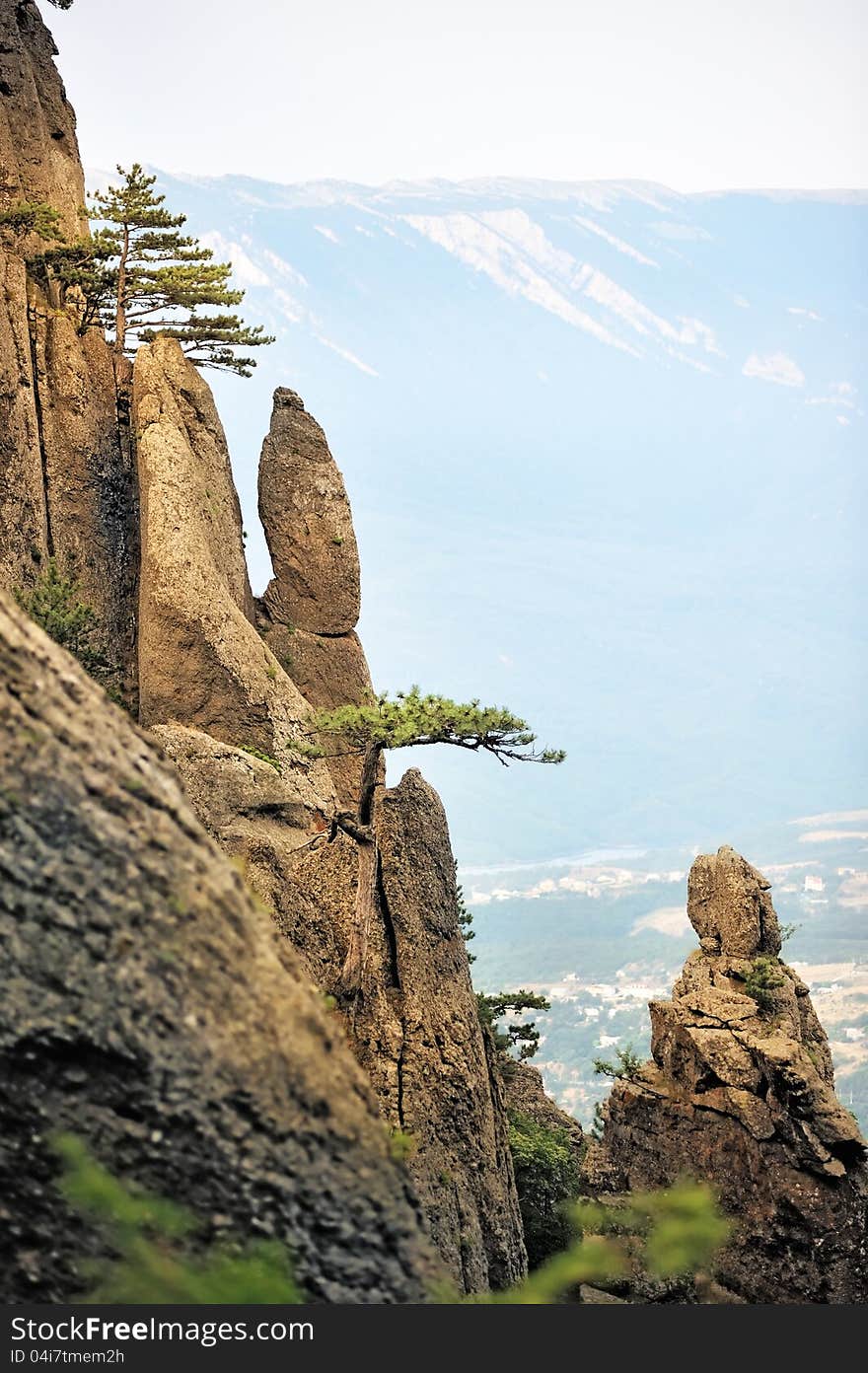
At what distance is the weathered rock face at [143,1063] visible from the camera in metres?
7.01

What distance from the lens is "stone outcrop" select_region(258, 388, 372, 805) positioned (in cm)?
4228

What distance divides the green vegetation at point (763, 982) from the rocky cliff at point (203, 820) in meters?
5.88

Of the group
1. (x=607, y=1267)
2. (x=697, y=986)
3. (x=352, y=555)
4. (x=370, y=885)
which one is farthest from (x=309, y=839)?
(x=607, y=1267)

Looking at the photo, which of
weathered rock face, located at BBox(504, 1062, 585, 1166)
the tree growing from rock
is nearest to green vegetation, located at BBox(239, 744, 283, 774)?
the tree growing from rock

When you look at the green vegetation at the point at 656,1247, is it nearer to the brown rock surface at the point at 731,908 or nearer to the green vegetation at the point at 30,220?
the brown rock surface at the point at 731,908

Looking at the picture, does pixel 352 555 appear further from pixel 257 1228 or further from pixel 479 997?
pixel 257 1228

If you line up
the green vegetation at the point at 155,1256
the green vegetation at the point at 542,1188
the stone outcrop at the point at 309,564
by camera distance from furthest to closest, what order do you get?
1. the stone outcrop at the point at 309,564
2. the green vegetation at the point at 542,1188
3. the green vegetation at the point at 155,1256

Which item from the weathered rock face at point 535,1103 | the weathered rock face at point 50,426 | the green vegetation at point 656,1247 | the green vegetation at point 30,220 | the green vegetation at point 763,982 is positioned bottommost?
the weathered rock face at point 535,1103

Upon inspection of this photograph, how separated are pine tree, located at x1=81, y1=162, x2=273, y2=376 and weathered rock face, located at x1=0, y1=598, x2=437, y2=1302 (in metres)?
35.5

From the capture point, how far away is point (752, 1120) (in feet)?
84.9

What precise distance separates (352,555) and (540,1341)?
37714 millimetres

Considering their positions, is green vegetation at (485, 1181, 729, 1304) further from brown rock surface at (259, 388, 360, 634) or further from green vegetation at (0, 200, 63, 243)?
green vegetation at (0, 200, 63, 243)

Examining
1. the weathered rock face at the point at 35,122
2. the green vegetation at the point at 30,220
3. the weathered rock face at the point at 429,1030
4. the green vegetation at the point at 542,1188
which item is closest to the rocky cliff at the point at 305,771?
the weathered rock face at the point at 429,1030

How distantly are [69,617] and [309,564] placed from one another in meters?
10.3
